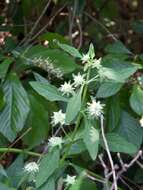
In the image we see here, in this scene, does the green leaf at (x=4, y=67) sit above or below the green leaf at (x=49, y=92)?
below

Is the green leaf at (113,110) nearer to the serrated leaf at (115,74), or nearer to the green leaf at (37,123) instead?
the green leaf at (37,123)

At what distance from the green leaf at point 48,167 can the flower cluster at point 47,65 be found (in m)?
0.31

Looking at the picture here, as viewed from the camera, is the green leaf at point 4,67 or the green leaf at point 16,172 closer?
the green leaf at point 16,172

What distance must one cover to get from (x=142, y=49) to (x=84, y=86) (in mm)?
1674

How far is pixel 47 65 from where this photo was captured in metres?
1.39

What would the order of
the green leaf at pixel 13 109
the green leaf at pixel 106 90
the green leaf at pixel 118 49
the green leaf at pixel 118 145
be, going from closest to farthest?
the green leaf at pixel 118 145 → the green leaf at pixel 106 90 → the green leaf at pixel 13 109 → the green leaf at pixel 118 49

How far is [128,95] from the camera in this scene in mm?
1435

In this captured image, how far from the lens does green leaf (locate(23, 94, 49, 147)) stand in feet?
4.59

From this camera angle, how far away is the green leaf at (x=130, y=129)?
1.43 metres

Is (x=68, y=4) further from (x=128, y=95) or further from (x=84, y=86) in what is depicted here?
(x=84, y=86)

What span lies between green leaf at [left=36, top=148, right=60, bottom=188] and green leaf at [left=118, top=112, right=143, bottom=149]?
1.14 ft

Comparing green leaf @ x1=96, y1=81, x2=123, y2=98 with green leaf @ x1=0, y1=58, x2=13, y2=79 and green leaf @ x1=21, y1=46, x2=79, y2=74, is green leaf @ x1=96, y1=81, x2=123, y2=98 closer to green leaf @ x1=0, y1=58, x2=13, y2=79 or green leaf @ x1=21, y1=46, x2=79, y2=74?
green leaf @ x1=21, y1=46, x2=79, y2=74

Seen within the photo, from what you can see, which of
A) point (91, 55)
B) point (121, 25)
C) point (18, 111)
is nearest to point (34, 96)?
point (18, 111)

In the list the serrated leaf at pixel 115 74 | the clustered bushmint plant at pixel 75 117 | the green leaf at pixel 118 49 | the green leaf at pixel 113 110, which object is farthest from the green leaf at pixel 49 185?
the green leaf at pixel 118 49
